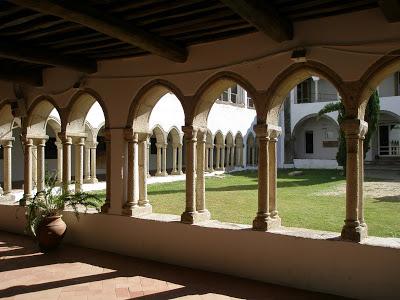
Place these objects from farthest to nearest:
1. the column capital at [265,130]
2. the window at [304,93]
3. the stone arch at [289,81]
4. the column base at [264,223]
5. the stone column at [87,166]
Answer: the window at [304,93]
the stone column at [87,166]
the column capital at [265,130]
the column base at [264,223]
the stone arch at [289,81]

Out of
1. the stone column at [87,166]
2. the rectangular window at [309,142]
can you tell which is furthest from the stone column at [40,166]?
the rectangular window at [309,142]

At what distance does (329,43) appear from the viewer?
4070 mm

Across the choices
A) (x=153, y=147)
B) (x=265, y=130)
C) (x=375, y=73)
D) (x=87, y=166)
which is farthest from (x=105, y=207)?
(x=153, y=147)

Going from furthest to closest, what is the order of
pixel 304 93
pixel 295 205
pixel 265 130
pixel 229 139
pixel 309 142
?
1. pixel 304 93
2. pixel 309 142
3. pixel 229 139
4. pixel 295 205
5. pixel 265 130

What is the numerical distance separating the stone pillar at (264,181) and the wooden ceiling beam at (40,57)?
8.85ft

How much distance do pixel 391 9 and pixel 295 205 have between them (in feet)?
23.3

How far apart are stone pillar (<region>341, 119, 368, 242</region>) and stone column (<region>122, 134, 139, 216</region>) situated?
2.84 meters

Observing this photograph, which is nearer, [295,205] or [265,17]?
[265,17]

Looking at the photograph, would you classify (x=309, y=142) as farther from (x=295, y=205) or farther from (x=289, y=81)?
(x=289, y=81)

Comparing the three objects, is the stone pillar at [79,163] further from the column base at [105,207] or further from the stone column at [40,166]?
the column base at [105,207]

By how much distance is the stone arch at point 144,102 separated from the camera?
534cm

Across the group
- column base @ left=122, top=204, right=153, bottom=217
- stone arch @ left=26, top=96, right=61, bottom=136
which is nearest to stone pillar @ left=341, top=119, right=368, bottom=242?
column base @ left=122, top=204, right=153, bottom=217

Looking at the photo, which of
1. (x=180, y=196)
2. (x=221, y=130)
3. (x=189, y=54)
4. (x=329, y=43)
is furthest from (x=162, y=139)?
(x=329, y=43)

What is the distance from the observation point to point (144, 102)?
18.3ft
